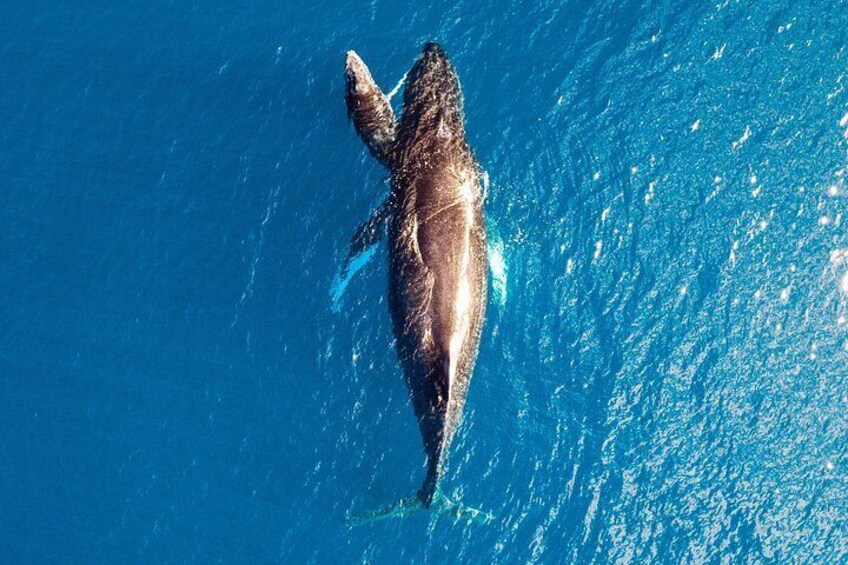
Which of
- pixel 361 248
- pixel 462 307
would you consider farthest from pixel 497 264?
pixel 361 248

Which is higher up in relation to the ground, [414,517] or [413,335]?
[413,335]

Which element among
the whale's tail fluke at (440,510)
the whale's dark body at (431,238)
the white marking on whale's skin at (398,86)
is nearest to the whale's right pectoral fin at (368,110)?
the whale's dark body at (431,238)

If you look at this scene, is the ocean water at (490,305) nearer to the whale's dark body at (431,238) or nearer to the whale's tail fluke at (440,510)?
the whale's tail fluke at (440,510)

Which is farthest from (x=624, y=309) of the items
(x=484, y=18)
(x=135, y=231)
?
(x=135, y=231)

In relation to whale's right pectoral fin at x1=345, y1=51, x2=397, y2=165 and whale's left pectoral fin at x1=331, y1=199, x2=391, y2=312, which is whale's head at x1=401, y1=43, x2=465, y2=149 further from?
whale's left pectoral fin at x1=331, y1=199, x2=391, y2=312

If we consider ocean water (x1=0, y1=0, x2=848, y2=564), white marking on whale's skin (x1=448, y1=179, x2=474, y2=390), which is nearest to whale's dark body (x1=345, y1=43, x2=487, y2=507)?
white marking on whale's skin (x1=448, y1=179, x2=474, y2=390)

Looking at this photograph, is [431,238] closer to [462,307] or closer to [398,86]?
[462,307]

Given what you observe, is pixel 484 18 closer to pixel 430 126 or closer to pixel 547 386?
pixel 430 126
